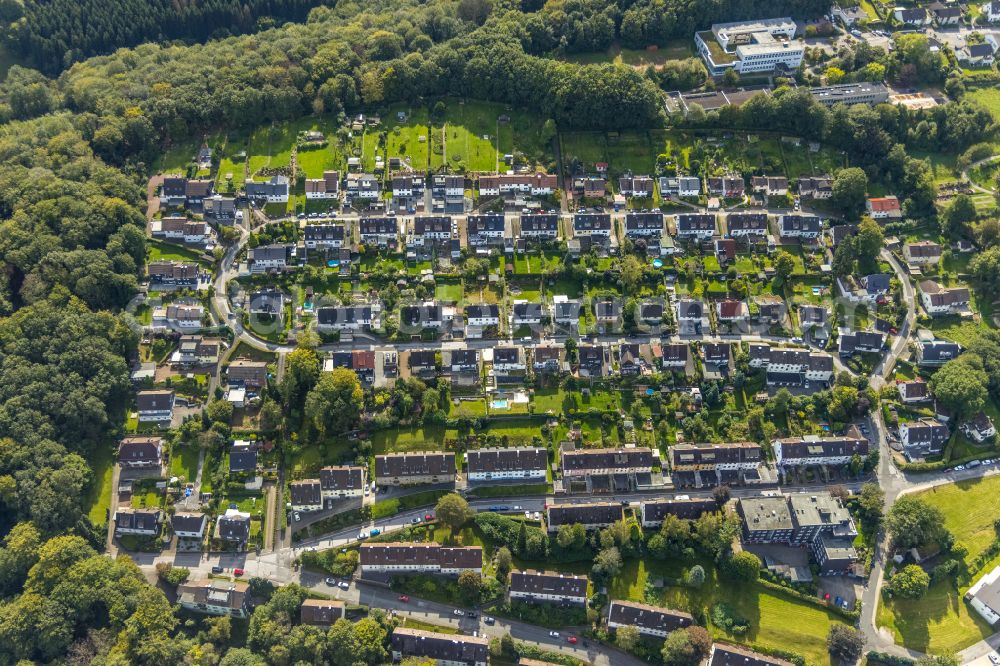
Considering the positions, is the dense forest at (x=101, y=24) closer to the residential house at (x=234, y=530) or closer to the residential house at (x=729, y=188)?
the residential house at (x=729, y=188)

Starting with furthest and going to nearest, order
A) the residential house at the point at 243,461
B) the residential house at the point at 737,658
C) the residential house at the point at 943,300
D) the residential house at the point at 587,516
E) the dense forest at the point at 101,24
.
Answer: the dense forest at the point at 101,24 < the residential house at the point at 943,300 < the residential house at the point at 243,461 < the residential house at the point at 587,516 < the residential house at the point at 737,658

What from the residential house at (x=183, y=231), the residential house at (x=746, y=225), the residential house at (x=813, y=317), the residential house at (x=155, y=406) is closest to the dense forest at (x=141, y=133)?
the residential house at (x=183, y=231)

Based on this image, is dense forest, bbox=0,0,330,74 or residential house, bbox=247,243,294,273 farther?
dense forest, bbox=0,0,330,74

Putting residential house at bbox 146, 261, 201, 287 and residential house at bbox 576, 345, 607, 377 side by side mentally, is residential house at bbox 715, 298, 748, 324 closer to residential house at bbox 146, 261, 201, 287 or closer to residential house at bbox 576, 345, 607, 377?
residential house at bbox 576, 345, 607, 377

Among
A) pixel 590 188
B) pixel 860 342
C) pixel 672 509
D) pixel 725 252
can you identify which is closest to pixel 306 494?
pixel 672 509

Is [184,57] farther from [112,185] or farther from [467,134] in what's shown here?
[467,134]

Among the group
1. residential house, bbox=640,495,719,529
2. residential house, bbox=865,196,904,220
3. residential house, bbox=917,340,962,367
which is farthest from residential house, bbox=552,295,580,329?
residential house, bbox=865,196,904,220
